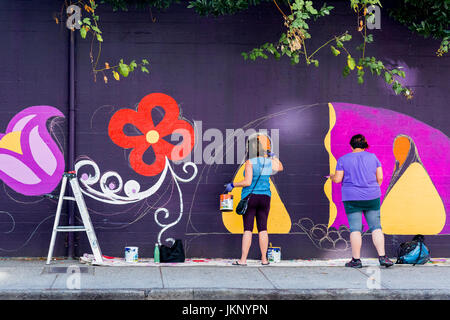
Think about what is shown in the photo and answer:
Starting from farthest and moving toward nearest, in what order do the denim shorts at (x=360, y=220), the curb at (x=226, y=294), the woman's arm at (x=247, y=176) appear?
the denim shorts at (x=360, y=220) → the woman's arm at (x=247, y=176) → the curb at (x=226, y=294)

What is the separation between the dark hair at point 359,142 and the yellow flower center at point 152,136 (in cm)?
299

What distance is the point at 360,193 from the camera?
8781 millimetres

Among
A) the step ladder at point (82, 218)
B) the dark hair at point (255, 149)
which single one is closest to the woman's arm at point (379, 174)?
the dark hair at point (255, 149)

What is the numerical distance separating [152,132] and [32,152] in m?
1.85

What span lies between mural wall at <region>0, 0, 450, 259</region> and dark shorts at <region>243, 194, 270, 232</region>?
22.9 inches

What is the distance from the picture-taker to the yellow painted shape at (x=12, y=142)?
914 centimetres

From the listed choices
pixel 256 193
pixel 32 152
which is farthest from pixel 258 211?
pixel 32 152

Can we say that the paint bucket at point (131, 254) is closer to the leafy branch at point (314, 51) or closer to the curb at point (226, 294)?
the curb at point (226, 294)

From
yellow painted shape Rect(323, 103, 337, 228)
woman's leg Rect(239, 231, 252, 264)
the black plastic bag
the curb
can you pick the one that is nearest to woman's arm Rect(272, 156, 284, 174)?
yellow painted shape Rect(323, 103, 337, 228)

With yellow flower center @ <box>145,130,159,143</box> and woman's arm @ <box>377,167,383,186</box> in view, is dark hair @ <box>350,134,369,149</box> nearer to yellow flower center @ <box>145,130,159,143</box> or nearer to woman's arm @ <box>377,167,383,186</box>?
woman's arm @ <box>377,167,383,186</box>

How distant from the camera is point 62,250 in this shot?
9.16 m

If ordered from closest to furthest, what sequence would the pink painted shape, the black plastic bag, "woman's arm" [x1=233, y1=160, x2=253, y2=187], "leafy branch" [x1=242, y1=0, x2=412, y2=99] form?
1. "leafy branch" [x1=242, y1=0, x2=412, y2=99]
2. "woman's arm" [x1=233, y1=160, x2=253, y2=187]
3. the black plastic bag
4. the pink painted shape

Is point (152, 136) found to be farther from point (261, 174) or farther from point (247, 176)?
point (261, 174)

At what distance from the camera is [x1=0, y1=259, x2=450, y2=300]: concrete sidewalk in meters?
6.99
